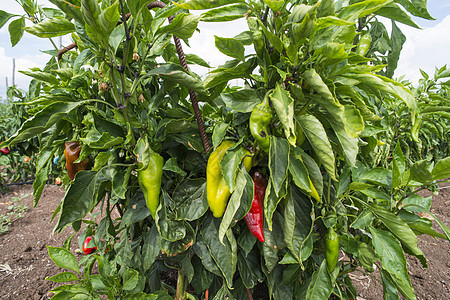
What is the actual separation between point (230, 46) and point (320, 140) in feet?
1.13

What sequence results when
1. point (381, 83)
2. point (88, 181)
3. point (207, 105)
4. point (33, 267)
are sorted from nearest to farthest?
point (381, 83) → point (88, 181) → point (207, 105) → point (33, 267)

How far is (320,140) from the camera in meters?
0.70

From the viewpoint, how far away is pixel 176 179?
0.99m

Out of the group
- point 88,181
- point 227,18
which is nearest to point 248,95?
point 227,18

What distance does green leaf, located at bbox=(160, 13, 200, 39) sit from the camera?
28.8 inches

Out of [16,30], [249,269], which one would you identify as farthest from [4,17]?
[249,269]

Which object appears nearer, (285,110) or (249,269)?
(285,110)

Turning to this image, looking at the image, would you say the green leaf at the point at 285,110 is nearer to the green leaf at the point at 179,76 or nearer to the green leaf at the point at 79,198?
the green leaf at the point at 179,76

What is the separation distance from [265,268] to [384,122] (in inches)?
37.4

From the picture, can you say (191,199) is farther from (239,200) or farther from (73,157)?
(73,157)

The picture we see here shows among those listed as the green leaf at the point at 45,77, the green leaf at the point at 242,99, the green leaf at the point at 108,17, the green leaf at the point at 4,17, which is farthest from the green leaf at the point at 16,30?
the green leaf at the point at 242,99

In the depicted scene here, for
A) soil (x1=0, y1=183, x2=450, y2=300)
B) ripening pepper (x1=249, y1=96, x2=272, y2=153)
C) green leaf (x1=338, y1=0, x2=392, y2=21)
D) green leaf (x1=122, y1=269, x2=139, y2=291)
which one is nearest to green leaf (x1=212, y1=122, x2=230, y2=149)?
ripening pepper (x1=249, y1=96, x2=272, y2=153)

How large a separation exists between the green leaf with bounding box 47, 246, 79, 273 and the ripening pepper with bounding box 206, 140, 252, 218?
59 cm

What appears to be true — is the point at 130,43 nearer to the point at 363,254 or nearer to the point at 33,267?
the point at 363,254
